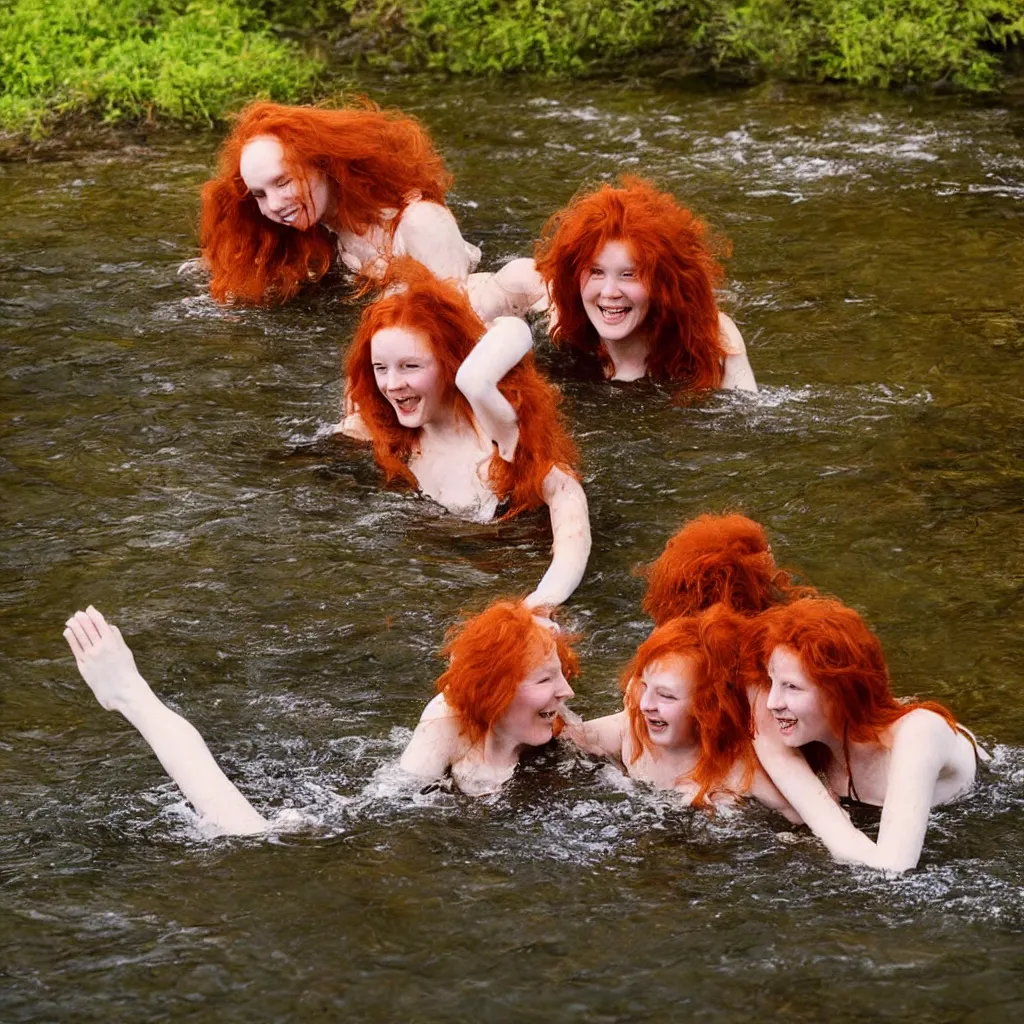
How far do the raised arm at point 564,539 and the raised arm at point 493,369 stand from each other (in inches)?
12.4

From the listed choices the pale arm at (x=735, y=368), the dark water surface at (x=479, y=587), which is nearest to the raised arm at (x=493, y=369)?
the dark water surface at (x=479, y=587)

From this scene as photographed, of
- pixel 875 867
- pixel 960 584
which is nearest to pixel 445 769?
pixel 875 867

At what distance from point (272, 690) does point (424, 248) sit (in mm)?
3432

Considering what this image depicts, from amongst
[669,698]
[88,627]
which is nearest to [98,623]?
[88,627]

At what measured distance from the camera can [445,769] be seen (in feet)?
20.2

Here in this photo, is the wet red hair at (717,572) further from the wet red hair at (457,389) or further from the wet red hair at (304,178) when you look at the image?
the wet red hair at (304,178)

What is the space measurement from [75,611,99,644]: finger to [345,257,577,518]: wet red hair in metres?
2.06

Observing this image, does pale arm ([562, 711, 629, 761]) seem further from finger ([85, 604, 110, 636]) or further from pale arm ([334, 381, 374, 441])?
pale arm ([334, 381, 374, 441])

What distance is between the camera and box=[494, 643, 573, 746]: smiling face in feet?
19.8

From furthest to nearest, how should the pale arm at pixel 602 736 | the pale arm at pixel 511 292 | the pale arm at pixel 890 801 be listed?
1. the pale arm at pixel 511 292
2. the pale arm at pixel 602 736
3. the pale arm at pixel 890 801

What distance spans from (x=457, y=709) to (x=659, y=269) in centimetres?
314

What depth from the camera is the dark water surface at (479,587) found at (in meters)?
5.36

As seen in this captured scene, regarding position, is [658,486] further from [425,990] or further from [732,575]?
[425,990]

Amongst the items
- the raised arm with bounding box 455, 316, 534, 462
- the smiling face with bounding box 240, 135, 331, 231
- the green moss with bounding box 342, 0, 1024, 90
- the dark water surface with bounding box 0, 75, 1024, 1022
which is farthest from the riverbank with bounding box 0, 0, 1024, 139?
the raised arm with bounding box 455, 316, 534, 462
